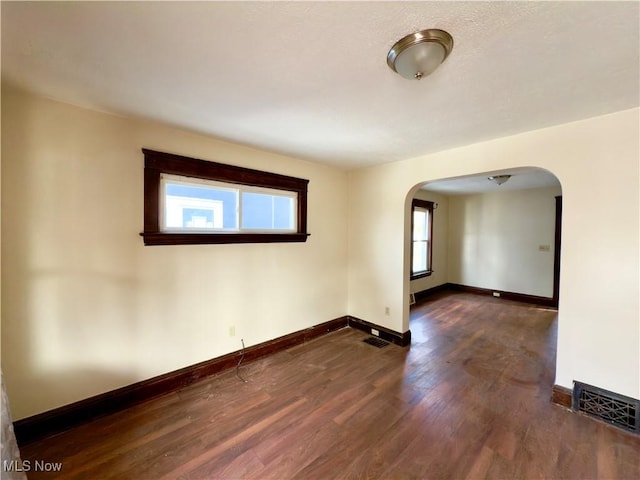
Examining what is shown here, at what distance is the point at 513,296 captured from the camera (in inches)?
212

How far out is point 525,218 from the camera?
17.3ft

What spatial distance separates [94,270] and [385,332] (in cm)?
313

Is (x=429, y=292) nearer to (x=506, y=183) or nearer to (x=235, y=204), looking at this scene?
(x=506, y=183)

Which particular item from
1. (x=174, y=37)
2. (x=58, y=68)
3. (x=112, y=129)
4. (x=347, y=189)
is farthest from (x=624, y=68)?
(x=112, y=129)

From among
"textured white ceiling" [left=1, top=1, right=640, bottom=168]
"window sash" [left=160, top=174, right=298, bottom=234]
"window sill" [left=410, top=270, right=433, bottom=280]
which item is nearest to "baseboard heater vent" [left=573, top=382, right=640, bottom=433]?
"textured white ceiling" [left=1, top=1, right=640, bottom=168]

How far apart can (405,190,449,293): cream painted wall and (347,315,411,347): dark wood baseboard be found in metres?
2.26

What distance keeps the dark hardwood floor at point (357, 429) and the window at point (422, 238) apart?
9.20 feet

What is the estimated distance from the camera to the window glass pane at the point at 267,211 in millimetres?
→ 2834

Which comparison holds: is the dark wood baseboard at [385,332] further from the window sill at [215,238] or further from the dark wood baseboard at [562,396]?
the window sill at [215,238]

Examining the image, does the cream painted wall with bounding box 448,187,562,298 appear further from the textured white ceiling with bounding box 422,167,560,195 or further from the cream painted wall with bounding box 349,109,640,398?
the cream painted wall with bounding box 349,109,640,398

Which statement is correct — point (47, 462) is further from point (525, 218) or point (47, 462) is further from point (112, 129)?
point (525, 218)

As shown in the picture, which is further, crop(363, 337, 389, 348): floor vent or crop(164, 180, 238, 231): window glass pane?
crop(363, 337, 389, 348): floor vent

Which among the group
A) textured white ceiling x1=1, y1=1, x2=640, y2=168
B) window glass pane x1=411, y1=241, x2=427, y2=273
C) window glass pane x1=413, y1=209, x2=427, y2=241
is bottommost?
window glass pane x1=411, y1=241, x2=427, y2=273

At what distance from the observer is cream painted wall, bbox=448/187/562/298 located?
5051 millimetres
